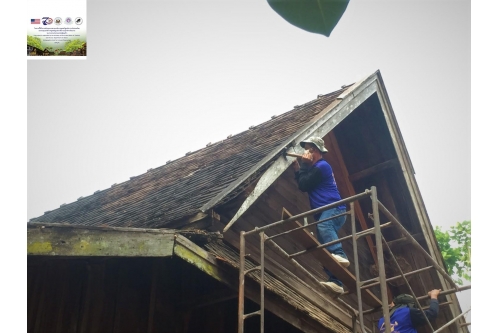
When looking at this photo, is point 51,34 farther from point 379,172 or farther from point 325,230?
point 379,172

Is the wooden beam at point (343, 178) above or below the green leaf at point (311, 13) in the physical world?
above

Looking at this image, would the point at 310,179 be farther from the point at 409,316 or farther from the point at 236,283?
the point at 409,316

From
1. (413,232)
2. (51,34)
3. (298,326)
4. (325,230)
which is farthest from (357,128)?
(51,34)

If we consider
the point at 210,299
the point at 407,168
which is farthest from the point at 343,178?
the point at 210,299

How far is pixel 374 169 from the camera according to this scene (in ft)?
21.6

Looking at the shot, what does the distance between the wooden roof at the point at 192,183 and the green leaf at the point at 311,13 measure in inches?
131

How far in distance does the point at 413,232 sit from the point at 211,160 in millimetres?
2128

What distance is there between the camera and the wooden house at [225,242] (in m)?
3.83

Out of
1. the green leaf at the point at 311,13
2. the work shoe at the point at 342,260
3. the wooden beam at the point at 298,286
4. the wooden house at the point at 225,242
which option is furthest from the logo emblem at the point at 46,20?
the green leaf at the point at 311,13

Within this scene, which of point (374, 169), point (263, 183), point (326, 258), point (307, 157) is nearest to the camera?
point (326, 258)

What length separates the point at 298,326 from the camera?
4.29 metres

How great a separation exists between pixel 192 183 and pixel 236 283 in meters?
1.81

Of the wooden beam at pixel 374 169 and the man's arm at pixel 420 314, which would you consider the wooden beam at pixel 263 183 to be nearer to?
the man's arm at pixel 420 314

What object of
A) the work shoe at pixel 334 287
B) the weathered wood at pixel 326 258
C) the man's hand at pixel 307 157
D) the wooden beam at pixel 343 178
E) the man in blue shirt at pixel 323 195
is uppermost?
the wooden beam at pixel 343 178
